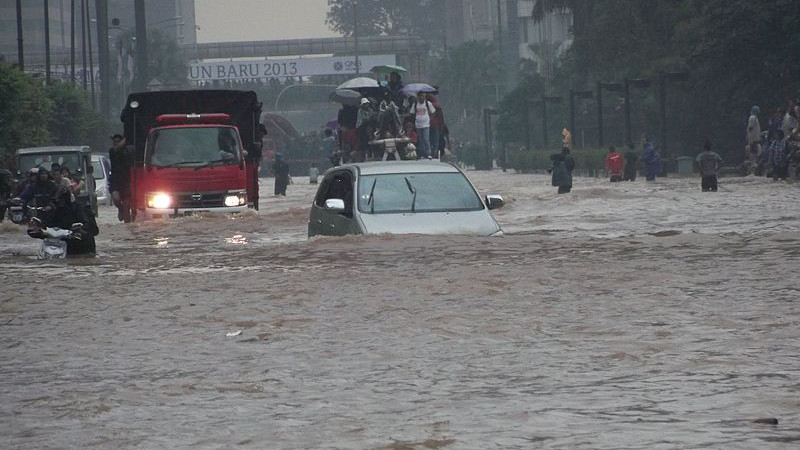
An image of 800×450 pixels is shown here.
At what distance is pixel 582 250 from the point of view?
61.1 ft

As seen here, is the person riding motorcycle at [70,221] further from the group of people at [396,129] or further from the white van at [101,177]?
the white van at [101,177]

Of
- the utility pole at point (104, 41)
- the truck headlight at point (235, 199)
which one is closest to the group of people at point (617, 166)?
the truck headlight at point (235, 199)

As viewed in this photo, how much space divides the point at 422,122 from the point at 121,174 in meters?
5.87

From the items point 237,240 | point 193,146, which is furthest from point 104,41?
point 237,240

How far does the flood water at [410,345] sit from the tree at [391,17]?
512 ft

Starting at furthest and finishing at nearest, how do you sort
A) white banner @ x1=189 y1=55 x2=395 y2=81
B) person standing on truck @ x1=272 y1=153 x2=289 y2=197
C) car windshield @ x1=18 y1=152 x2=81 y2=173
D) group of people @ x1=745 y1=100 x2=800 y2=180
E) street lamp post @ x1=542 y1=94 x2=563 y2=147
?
white banner @ x1=189 y1=55 x2=395 y2=81 → street lamp post @ x1=542 y1=94 x2=563 y2=147 → person standing on truck @ x1=272 y1=153 x2=289 y2=197 → car windshield @ x1=18 y1=152 x2=81 y2=173 → group of people @ x1=745 y1=100 x2=800 y2=180

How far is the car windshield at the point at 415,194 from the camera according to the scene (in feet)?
57.6

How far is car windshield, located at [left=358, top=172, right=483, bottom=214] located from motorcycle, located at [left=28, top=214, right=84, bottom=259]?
11.7 ft

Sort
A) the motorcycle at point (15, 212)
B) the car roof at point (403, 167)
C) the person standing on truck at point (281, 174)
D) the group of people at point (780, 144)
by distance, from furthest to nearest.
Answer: the person standing on truck at point (281, 174), the group of people at point (780, 144), the motorcycle at point (15, 212), the car roof at point (403, 167)

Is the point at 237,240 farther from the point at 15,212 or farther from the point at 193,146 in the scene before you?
the point at 15,212

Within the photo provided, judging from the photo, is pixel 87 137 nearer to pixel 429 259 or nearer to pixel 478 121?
pixel 429 259

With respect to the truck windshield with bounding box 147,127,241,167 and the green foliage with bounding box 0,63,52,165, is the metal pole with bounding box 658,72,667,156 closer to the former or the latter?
the green foliage with bounding box 0,63,52,165

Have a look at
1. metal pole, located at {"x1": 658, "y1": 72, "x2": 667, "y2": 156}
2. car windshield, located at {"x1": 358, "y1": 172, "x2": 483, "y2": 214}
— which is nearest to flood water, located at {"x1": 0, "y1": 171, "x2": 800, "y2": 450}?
car windshield, located at {"x1": 358, "y1": 172, "x2": 483, "y2": 214}

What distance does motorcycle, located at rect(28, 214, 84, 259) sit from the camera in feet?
62.7
